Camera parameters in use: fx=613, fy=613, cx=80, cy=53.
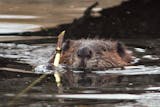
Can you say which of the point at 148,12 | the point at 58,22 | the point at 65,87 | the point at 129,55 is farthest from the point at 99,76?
the point at 148,12

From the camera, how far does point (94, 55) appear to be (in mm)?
8102

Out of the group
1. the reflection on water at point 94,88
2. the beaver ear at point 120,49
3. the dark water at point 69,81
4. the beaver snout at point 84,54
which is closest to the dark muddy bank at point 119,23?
the dark water at point 69,81

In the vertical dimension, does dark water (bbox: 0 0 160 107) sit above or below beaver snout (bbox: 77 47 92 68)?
below

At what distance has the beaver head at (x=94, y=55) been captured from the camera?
7895 millimetres

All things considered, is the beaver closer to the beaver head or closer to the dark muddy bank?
the beaver head

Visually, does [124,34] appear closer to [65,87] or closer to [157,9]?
[157,9]

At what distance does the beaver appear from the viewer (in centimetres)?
789

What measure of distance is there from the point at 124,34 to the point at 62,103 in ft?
18.8

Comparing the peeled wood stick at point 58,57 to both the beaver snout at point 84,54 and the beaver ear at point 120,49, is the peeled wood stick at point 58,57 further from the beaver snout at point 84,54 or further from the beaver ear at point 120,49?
the beaver ear at point 120,49

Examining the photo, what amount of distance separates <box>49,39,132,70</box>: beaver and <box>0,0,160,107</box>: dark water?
147 mm

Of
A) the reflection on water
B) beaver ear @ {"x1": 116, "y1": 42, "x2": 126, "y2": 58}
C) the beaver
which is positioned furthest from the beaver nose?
beaver ear @ {"x1": 116, "y1": 42, "x2": 126, "y2": 58}

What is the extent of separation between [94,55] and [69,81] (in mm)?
931

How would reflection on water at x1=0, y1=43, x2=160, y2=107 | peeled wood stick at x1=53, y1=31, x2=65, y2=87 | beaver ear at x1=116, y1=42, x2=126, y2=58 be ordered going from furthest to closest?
beaver ear at x1=116, y1=42, x2=126, y2=58
peeled wood stick at x1=53, y1=31, x2=65, y2=87
reflection on water at x1=0, y1=43, x2=160, y2=107

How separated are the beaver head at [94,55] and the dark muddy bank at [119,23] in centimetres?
206
